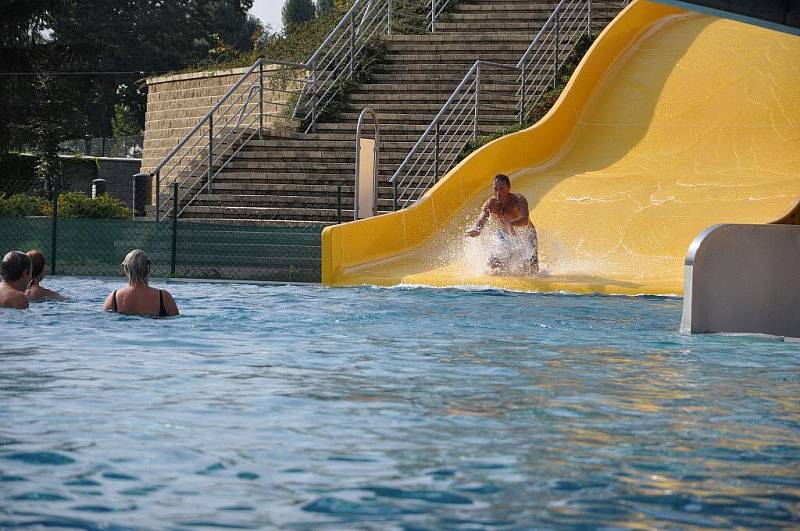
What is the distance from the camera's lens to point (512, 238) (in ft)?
55.3

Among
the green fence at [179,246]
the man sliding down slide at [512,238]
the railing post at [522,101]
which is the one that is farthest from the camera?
the railing post at [522,101]

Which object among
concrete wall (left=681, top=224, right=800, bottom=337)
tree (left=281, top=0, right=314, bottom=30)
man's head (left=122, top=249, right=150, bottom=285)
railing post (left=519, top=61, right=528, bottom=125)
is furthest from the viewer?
tree (left=281, top=0, right=314, bottom=30)

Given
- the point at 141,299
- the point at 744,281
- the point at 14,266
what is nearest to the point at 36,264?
the point at 14,266

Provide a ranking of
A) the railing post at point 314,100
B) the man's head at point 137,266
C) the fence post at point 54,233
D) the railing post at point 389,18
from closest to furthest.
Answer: the man's head at point 137,266 → the fence post at point 54,233 → the railing post at point 314,100 → the railing post at point 389,18

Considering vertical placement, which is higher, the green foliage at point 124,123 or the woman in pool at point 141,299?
the green foliage at point 124,123

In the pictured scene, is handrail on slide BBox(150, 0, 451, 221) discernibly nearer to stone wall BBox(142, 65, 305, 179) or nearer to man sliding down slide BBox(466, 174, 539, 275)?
stone wall BBox(142, 65, 305, 179)

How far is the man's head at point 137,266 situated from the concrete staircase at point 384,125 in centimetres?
826

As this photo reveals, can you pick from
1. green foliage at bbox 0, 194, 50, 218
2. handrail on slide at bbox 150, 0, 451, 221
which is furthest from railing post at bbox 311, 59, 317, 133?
green foliage at bbox 0, 194, 50, 218

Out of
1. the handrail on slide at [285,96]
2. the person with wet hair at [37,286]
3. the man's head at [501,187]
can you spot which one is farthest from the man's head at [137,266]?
the handrail on slide at [285,96]

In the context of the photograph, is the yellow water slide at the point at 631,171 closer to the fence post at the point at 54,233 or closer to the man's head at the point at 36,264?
the fence post at the point at 54,233

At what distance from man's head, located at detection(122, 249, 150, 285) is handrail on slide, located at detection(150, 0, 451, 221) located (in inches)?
318

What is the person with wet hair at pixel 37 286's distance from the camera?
13.2m

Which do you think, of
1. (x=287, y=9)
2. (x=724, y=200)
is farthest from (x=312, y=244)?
(x=287, y=9)

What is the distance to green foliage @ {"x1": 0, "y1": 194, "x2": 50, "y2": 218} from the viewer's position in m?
22.1
